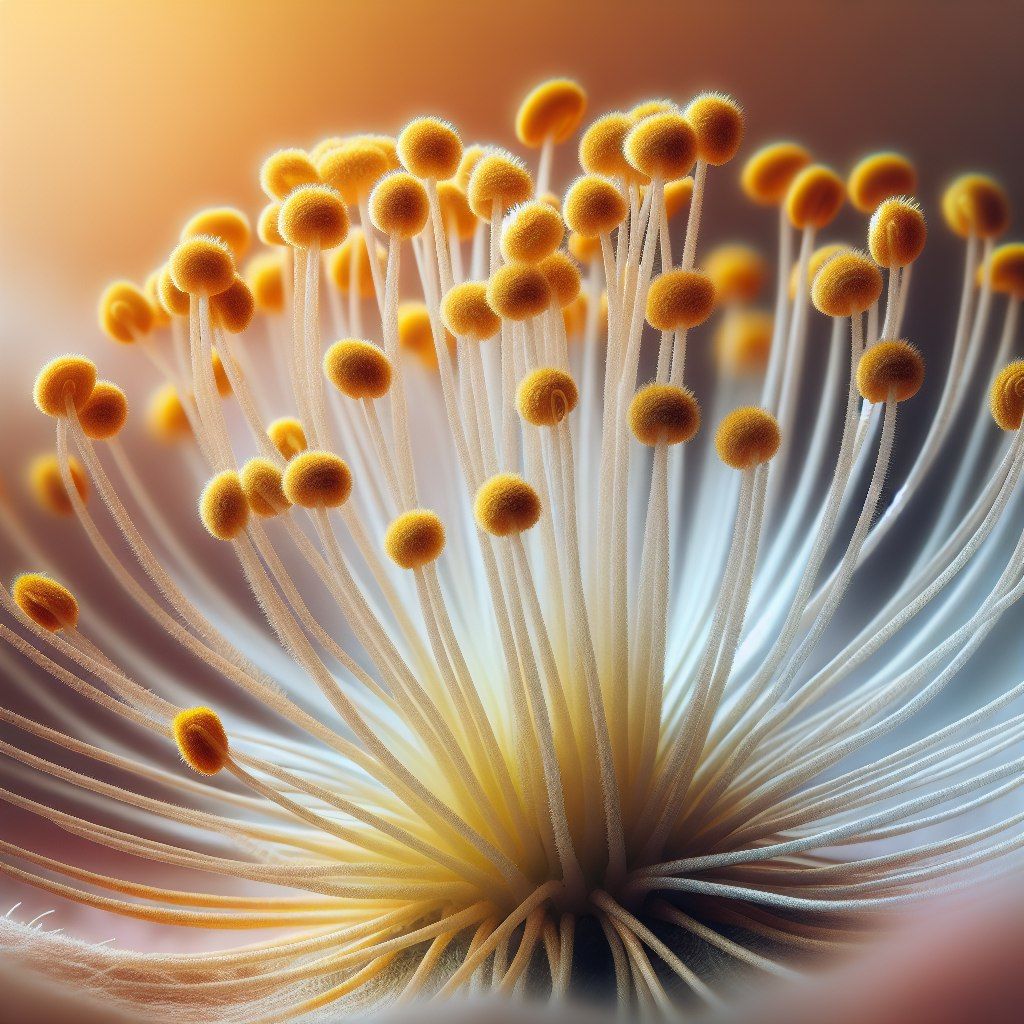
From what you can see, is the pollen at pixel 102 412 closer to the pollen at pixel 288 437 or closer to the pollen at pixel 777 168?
the pollen at pixel 288 437

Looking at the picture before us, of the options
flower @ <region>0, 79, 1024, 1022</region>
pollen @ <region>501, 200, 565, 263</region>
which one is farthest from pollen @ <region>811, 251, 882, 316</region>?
pollen @ <region>501, 200, 565, 263</region>

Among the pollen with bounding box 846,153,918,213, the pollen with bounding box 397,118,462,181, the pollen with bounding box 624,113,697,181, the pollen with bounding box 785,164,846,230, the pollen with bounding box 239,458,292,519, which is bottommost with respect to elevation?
the pollen with bounding box 239,458,292,519

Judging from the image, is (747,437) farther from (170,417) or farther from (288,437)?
(170,417)

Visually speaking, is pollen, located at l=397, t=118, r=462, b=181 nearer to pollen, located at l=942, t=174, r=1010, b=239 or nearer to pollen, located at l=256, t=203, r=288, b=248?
pollen, located at l=256, t=203, r=288, b=248

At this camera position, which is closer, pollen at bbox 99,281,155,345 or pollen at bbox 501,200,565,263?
pollen at bbox 501,200,565,263

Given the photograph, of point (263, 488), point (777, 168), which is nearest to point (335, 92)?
point (777, 168)

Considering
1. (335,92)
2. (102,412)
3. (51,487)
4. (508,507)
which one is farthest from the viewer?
(335,92)

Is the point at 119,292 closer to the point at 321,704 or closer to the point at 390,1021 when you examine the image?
the point at 321,704
